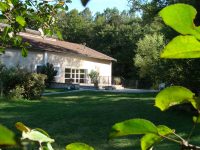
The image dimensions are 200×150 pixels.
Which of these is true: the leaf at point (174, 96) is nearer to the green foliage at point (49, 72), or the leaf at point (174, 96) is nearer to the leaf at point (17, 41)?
the leaf at point (17, 41)

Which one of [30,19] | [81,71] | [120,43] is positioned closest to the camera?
[30,19]

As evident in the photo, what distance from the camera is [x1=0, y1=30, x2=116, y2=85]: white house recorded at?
30419mm

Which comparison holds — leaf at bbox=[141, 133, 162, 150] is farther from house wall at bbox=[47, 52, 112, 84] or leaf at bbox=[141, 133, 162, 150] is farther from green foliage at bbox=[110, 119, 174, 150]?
house wall at bbox=[47, 52, 112, 84]

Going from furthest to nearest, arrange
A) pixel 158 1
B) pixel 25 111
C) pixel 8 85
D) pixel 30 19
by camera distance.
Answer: pixel 158 1, pixel 8 85, pixel 25 111, pixel 30 19

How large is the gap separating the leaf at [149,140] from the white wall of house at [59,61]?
26959mm

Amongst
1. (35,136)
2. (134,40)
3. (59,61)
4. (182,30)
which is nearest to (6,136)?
(35,136)

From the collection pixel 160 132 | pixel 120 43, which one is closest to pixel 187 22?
pixel 160 132

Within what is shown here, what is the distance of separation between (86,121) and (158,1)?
41.6ft

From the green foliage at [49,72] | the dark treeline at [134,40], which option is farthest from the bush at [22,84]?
the green foliage at [49,72]

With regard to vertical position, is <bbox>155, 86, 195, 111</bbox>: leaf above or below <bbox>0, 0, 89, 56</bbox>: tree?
below

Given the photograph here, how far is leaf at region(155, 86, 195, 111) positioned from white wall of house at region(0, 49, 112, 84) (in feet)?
88.6

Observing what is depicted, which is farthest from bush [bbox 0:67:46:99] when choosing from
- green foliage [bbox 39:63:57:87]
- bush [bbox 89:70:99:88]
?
bush [bbox 89:70:99:88]

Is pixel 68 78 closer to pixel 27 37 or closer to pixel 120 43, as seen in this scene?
pixel 27 37

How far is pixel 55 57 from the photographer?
3400 centimetres
